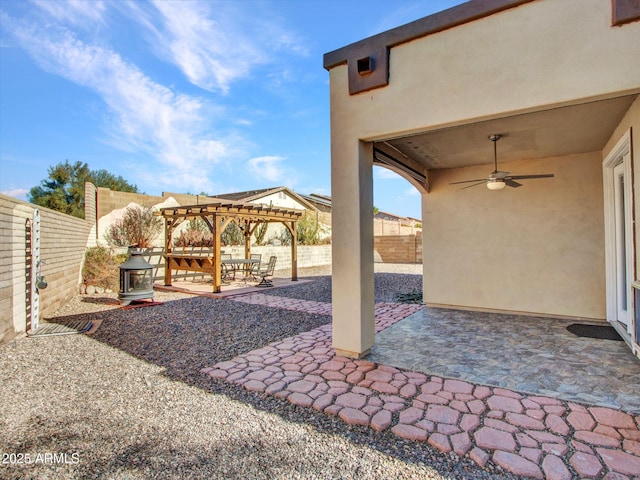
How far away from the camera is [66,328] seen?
17.9 feet

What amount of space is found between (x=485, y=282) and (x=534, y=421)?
14.1 ft

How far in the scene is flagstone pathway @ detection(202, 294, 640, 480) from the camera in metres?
2.14

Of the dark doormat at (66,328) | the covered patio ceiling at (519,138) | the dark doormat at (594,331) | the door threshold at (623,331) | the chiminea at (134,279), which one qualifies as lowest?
the dark doormat at (594,331)

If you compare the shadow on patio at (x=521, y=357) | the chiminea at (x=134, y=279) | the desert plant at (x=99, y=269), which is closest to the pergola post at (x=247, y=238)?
the desert plant at (x=99, y=269)

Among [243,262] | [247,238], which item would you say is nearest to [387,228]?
[247,238]

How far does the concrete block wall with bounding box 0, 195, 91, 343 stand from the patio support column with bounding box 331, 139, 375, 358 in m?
4.52

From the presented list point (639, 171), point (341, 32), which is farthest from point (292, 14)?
point (639, 171)

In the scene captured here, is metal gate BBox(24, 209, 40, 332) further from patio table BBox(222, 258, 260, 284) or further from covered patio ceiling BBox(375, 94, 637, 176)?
covered patio ceiling BBox(375, 94, 637, 176)

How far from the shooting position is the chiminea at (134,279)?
23.8 ft

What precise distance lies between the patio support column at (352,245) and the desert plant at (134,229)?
10015 millimetres

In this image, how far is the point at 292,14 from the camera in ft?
28.7

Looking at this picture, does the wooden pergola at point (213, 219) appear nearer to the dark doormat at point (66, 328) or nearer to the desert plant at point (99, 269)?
the desert plant at point (99, 269)

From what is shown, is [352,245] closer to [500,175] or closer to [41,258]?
[500,175]

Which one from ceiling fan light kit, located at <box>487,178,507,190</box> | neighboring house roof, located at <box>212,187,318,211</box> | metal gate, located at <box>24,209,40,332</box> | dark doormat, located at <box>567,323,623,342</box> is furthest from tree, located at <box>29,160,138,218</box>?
dark doormat, located at <box>567,323,623,342</box>
